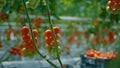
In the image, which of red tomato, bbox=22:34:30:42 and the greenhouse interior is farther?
red tomato, bbox=22:34:30:42

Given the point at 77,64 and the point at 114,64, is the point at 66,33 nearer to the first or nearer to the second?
the point at 77,64

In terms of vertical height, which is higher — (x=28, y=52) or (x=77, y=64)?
(x=28, y=52)

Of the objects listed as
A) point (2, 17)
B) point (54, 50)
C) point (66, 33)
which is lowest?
point (66, 33)

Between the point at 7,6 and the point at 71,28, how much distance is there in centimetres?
245

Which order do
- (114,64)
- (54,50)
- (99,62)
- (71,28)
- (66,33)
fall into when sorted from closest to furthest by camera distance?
1. (114,64)
2. (54,50)
3. (99,62)
4. (71,28)
5. (66,33)

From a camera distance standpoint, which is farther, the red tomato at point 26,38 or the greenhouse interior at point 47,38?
the red tomato at point 26,38

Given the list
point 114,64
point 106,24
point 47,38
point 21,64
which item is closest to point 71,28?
point 106,24

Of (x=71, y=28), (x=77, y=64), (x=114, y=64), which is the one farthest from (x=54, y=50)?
(x=71, y=28)

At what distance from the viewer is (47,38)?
970mm

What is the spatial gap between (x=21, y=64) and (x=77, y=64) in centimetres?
54

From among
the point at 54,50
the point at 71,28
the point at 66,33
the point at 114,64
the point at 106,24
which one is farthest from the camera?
the point at 66,33

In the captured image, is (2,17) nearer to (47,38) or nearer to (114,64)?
(47,38)

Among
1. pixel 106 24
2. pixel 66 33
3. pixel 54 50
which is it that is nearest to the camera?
pixel 54 50

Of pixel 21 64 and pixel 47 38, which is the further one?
pixel 21 64
